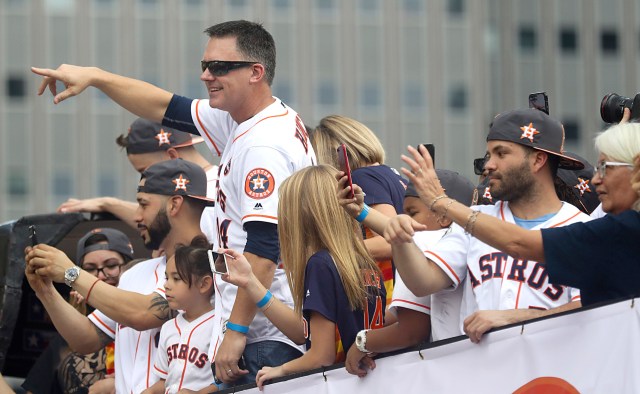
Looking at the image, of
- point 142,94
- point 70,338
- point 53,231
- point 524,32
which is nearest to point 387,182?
point 142,94

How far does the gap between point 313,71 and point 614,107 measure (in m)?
37.3

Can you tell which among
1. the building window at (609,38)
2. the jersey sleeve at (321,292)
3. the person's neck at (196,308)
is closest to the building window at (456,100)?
the building window at (609,38)

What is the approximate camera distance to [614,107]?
6371 millimetres

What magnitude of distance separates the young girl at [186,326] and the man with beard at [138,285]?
20cm

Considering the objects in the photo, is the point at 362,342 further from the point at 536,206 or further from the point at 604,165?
the point at 604,165

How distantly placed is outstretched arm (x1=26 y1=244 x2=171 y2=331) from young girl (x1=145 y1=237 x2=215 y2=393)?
0.14 meters

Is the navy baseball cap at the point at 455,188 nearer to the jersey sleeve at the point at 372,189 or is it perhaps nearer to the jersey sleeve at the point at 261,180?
the jersey sleeve at the point at 372,189

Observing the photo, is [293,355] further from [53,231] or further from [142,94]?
[53,231]

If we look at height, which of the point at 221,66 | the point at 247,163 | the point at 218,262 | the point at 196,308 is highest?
the point at 221,66

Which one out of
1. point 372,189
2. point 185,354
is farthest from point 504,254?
point 185,354

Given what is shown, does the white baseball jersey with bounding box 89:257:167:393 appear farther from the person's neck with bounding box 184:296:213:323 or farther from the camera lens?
the camera lens

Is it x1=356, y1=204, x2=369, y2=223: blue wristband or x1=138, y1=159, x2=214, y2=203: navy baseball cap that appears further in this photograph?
x1=138, y1=159, x2=214, y2=203: navy baseball cap

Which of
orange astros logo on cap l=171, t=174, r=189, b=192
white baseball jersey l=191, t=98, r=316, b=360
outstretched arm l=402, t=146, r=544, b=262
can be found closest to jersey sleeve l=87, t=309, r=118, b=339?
orange astros logo on cap l=171, t=174, r=189, b=192

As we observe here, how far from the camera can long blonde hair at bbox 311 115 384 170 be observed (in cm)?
712
